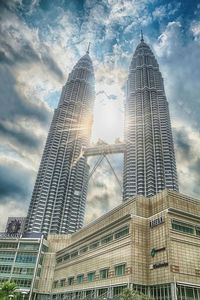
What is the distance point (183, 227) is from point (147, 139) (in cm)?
11848

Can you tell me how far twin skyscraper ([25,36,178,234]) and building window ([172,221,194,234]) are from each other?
9266 centimetres

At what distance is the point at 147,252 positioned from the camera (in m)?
44.7

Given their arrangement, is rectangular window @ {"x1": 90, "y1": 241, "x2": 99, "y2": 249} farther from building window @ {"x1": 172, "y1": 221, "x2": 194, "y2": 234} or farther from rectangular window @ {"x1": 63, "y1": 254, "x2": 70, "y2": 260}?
building window @ {"x1": 172, "y1": 221, "x2": 194, "y2": 234}

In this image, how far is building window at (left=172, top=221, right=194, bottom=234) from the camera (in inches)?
1706

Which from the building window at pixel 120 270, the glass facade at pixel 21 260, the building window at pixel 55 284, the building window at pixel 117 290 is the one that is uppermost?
the glass facade at pixel 21 260

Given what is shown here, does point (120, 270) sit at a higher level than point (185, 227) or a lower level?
lower

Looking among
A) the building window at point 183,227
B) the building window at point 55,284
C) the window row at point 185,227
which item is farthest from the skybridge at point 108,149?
the building window at point 183,227

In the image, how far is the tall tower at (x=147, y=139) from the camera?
14300 centimetres

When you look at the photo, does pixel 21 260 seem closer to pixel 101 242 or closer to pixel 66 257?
pixel 66 257

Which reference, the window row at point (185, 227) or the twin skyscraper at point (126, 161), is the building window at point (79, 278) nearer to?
the window row at point (185, 227)

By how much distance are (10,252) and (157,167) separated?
94876mm

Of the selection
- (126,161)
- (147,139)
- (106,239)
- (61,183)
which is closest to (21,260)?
(106,239)

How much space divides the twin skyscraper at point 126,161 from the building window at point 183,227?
9266 cm

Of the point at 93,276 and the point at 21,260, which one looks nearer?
the point at 93,276
